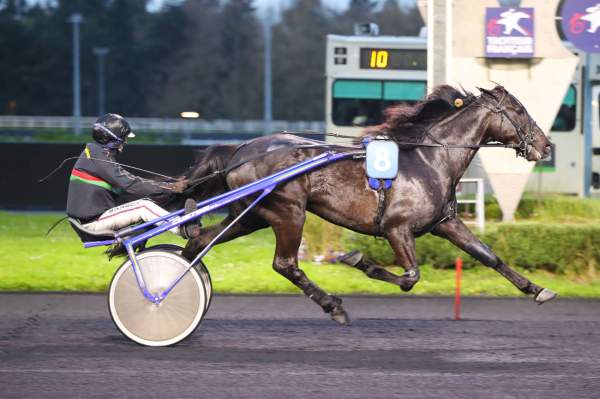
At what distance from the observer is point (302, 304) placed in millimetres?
9602

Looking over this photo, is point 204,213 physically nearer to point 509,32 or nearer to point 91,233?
point 91,233

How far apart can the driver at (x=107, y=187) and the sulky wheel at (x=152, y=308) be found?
33cm

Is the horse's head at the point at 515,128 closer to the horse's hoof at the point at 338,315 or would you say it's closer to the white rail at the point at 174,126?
the horse's hoof at the point at 338,315

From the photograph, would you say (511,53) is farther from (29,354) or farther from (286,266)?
(29,354)

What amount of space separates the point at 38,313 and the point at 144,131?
111ft

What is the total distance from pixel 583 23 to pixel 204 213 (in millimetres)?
7198

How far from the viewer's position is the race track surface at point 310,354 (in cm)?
600

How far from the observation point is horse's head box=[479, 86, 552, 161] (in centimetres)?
800

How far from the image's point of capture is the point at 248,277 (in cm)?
1098

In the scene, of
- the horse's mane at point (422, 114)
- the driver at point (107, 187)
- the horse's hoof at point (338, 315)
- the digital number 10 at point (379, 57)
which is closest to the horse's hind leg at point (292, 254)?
the horse's hoof at point (338, 315)

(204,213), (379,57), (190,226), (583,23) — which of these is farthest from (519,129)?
(379,57)

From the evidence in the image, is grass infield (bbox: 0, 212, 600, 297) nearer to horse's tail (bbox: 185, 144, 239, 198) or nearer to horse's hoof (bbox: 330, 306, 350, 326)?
horse's tail (bbox: 185, 144, 239, 198)

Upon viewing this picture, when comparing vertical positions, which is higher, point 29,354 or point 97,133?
point 97,133

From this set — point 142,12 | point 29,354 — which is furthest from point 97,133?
point 142,12
